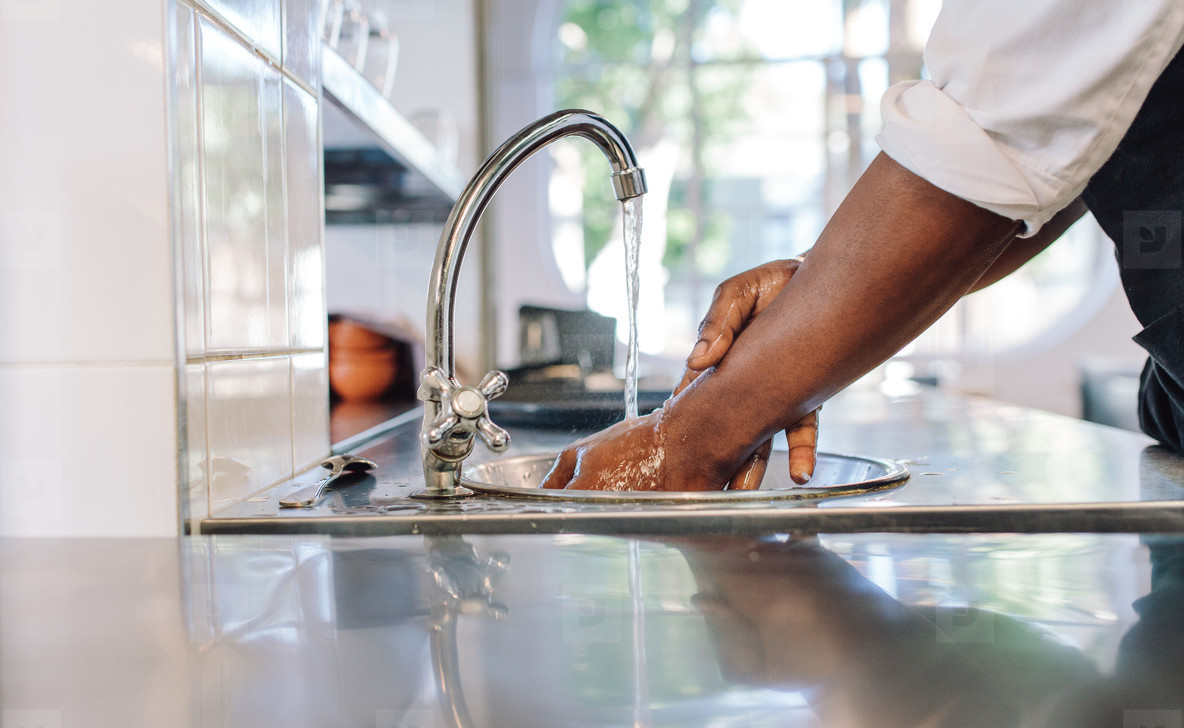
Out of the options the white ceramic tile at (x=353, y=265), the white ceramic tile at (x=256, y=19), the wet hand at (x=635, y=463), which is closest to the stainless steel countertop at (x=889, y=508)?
the wet hand at (x=635, y=463)

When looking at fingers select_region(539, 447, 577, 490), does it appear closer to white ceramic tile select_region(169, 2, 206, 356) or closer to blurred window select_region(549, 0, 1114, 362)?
white ceramic tile select_region(169, 2, 206, 356)

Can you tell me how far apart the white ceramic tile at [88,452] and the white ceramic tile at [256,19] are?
259mm

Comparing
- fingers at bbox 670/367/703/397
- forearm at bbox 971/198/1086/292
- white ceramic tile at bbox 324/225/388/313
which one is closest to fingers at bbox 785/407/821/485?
fingers at bbox 670/367/703/397

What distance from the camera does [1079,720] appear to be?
0.98 ft

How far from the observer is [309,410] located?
0.80 metres

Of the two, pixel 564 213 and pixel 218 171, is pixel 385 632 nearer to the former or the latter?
pixel 218 171

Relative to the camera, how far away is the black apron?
0.62m

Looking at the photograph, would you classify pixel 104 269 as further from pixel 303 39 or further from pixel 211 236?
pixel 303 39

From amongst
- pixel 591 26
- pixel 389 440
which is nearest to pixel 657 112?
pixel 591 26

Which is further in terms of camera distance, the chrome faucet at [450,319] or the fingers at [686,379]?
the fingers at [686,379]

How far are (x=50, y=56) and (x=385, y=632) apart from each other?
1.43 ft

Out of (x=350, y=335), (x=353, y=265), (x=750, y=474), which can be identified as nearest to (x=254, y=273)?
(x=750, y=474)

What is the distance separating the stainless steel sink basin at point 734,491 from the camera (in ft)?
1.99

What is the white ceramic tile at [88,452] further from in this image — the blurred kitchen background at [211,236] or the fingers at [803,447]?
the fingers at [803,447]
